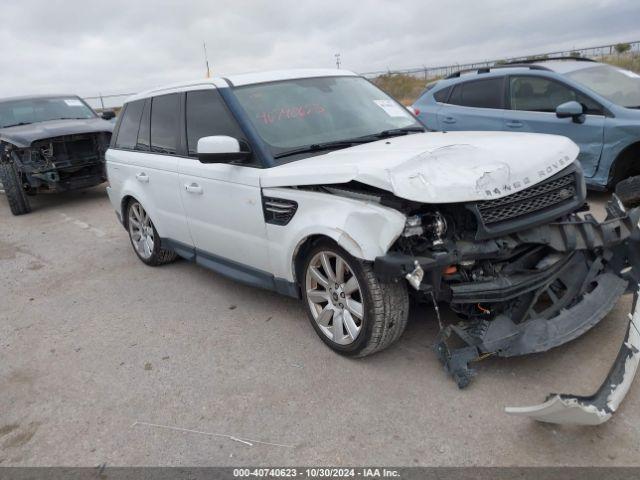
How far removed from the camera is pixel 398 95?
90.7 ft

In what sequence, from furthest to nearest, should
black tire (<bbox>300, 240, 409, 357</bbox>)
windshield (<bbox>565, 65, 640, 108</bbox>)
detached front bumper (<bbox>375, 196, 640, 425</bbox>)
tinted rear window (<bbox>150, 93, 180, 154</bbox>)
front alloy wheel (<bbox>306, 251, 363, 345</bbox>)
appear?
windshield (<bbox>565, 65, 640, 108</bbox>)
tinted rear window (<bbox>150, 93, 180, 154</bbox>)
front alloy wheel (<bbox>306, 251, 363, 345</bbox>)
black tire (<bbox>300, 240, 409, 357</bbox>)
detached front bumper (<bbox>375, 196, 640, 425</bbox>)

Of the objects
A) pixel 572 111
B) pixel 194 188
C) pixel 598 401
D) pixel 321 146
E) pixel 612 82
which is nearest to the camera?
pixel 598 401

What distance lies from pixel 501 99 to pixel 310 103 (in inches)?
144

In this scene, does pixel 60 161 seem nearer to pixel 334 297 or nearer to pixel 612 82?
pixel 334 297

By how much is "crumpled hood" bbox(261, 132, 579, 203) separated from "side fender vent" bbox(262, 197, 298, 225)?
0.11 m

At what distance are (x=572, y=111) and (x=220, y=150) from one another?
4244mm

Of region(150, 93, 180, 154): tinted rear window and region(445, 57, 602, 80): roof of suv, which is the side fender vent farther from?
region(445, 57, 602, 80): roof of suv

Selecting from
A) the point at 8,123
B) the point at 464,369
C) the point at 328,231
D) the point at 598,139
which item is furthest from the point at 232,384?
the point at 8,123

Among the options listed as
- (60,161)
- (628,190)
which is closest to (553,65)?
(628,190)

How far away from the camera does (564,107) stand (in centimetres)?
569

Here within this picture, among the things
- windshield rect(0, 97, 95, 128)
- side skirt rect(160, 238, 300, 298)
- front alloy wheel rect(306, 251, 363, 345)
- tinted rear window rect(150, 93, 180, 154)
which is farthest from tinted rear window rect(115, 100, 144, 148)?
windshield rect(0, 97, 95, 128)

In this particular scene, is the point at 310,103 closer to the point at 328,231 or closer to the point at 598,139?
the point at 328,231

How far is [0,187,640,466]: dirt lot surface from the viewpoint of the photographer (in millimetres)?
2518

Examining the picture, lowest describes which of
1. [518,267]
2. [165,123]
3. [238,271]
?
[238,271]
